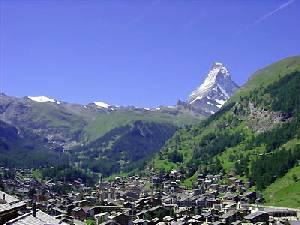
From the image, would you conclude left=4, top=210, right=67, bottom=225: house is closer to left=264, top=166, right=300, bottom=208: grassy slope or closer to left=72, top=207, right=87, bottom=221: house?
left=72, top=207, right=87, bottom=221: house

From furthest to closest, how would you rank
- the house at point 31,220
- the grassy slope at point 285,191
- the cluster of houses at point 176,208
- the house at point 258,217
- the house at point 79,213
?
1. the grassy slope at point 285,191
2. the house at point 79,213
3. the house at point 258,217
4. the cluster of houses at point 176,208
5. the house at point 31,220

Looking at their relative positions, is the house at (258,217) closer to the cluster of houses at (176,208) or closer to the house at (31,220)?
the cluster of houses at (176,208)

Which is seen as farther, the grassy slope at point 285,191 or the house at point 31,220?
the grassy slope at point 285,191

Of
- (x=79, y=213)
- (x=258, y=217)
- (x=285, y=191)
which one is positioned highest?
(x=285, y=191)

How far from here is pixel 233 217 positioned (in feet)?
435

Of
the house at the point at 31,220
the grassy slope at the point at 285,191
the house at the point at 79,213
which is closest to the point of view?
the house at the point at 31,220

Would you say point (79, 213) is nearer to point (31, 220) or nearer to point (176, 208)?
point (176, 208)

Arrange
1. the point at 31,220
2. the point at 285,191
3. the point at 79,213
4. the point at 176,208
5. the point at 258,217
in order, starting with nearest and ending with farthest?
the point at 31,220, the point at 258,217, the point at 79,213, the point at 176,208, the point at 285,191

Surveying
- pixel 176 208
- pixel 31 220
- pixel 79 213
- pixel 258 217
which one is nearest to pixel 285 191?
pixel 176 208

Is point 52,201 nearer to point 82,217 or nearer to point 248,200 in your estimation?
point 82,217

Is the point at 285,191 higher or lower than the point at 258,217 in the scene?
higher

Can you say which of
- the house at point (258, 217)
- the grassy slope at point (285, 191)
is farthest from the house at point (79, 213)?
the grassy slope at point (285, 191)

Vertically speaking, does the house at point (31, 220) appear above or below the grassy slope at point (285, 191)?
above

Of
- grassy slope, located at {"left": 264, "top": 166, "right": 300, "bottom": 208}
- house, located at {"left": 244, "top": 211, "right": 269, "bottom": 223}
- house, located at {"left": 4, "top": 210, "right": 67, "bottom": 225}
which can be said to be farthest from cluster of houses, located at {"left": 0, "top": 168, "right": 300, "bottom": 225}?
house, located at {"left": 4, "top": 210, "right": 67, "bottom": 225}
